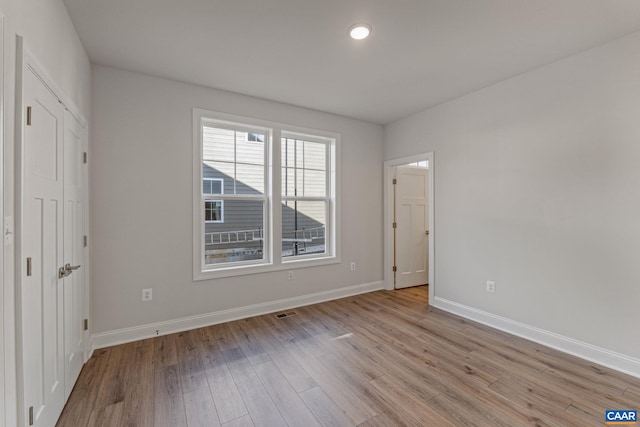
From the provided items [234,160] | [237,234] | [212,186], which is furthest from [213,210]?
[234,160]

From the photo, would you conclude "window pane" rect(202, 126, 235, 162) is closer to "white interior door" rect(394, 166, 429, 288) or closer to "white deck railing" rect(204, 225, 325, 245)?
"white deck railing" rect(204, 225, 325, 245)

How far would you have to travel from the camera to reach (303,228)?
3967mm

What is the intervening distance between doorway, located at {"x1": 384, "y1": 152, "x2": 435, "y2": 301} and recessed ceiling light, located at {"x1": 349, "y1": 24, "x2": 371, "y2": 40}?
90.9 inches

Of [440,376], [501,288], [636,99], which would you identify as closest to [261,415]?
[440,376]

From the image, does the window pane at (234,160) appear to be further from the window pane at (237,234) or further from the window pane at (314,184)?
the window pane at (314,184)

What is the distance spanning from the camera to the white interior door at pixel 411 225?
14.8ft

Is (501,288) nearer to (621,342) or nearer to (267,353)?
(621,342)

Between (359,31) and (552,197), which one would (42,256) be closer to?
(359,31)

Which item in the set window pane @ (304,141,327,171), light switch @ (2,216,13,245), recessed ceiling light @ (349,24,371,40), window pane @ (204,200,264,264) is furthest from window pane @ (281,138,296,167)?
light switch @ (2,216,13,245)

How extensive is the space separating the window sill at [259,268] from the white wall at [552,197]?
5.48ft

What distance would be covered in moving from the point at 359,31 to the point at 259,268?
2.74 metres

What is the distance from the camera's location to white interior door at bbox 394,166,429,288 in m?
4.50

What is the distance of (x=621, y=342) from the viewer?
7.29ft

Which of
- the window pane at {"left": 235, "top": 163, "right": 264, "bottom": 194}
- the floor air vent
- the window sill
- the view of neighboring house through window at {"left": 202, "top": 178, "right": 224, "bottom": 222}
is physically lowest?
the floor air vent
